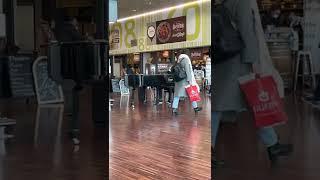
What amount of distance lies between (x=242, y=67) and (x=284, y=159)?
2.01 ft

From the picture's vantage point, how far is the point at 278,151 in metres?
2.89

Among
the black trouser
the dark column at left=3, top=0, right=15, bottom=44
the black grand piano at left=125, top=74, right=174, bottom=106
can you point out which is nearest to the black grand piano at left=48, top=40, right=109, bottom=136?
the black trouser

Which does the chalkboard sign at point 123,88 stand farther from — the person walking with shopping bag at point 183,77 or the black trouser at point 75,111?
the black trouser at point 75,111

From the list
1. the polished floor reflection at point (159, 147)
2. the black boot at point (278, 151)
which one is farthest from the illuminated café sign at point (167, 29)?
the black boot at point (278, 151)

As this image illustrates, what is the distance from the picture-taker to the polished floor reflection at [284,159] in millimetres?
2820

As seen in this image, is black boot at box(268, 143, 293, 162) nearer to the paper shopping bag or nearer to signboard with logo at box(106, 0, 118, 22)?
signboard with logo at box(106, 0, 118, 22)

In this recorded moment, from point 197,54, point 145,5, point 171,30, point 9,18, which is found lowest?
point 9,18

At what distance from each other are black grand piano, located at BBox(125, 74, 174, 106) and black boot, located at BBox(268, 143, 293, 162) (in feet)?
31.0

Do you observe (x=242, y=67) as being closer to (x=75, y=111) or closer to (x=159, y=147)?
(x=75, y=111)

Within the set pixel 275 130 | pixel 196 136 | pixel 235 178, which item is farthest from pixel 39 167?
pixel 196 136

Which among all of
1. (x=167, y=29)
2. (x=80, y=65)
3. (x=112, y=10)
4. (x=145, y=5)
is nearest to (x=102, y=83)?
(x=80, y=65)

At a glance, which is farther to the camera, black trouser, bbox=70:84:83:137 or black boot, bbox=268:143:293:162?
black trouser, bbox=70:84:83:137

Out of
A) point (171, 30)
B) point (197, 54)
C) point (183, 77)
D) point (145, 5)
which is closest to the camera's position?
point (183, 77)

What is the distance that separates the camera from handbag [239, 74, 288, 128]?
2883 mm
